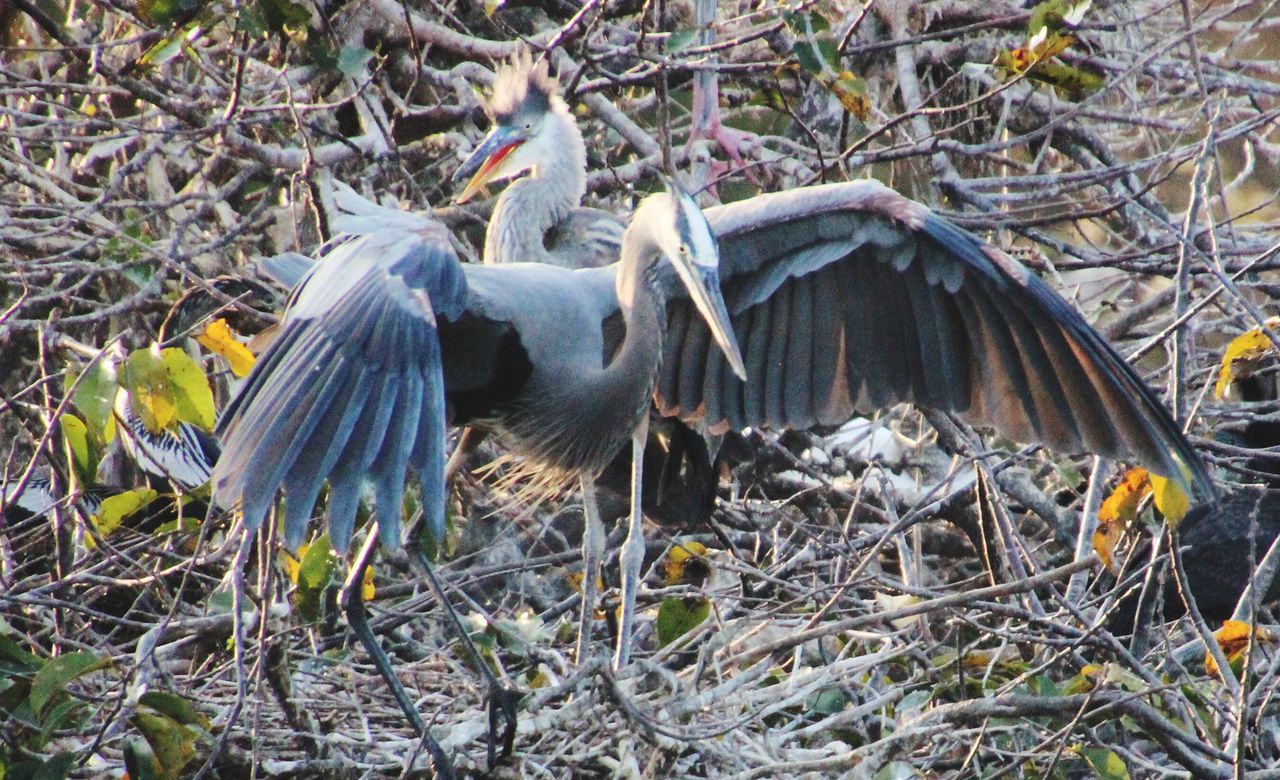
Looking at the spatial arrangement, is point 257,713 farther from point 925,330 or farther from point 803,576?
point 925,330

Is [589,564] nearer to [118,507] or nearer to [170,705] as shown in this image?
[118,507]

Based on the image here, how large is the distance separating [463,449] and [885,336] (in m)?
1.14

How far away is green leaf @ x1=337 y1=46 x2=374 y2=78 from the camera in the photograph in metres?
3.75

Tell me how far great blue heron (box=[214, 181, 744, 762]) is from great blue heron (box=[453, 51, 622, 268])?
1.34 ft

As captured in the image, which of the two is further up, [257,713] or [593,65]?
[593,65]

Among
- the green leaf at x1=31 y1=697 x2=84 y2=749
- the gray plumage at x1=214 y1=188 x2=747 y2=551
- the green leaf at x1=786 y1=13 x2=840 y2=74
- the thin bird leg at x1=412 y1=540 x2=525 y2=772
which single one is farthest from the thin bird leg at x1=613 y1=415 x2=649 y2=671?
the green leaf at x1=31 y1=697 x2=84 y2=749

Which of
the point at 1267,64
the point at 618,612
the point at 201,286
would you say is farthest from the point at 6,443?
the point at 1267,64

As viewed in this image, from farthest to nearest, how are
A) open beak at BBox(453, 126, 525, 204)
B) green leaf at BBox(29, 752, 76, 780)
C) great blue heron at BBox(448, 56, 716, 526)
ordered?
1. open beak at BBox(453, 126, 525, 204)
2. great blue heron at BBox(448, 56, 716, 526)
3. green leaf at BBox(29, 752, 76, 780)

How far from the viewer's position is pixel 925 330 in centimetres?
390

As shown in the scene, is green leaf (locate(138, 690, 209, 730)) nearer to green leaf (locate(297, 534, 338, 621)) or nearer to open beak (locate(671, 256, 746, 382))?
green leaf (locate(297, 534, 338, 621))

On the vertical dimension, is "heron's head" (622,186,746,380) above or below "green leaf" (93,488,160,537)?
above

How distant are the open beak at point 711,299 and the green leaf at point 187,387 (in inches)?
41.0

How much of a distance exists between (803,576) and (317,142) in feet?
6.19

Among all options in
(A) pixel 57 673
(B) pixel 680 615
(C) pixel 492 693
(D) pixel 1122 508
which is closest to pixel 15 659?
(A) pixel 57 673
